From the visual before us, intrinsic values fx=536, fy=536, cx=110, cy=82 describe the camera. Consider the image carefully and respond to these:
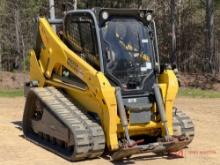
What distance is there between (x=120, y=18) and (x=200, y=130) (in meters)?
3.97

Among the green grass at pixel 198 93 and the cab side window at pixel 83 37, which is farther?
the green grass at pixel 198 93

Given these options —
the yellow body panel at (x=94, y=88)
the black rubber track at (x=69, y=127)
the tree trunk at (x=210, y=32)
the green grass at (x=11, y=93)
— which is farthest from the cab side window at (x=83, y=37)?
the tree trunk at (x=210, y=32)

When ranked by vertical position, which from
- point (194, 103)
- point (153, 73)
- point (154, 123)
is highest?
point (153, 73)

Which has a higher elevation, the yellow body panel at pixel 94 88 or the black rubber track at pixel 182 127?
the yellow body panel at pixel 94 88

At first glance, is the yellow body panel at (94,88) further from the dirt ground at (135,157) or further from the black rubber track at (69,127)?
the dirt ground at (135,157)

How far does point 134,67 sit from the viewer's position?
9.45 metres

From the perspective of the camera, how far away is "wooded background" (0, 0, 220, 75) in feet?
87.8

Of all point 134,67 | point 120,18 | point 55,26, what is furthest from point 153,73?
point 55,26

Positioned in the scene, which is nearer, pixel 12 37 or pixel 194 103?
pixel 194 103

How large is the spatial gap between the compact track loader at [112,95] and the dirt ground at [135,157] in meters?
0.21

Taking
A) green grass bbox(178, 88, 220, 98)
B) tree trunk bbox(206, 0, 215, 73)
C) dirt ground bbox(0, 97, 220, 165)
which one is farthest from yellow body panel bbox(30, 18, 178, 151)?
tree trunk bbox(206, 0, 215, 73)

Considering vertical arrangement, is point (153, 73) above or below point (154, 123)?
above

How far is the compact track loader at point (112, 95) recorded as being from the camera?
8844mm

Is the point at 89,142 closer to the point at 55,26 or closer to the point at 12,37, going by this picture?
the point at 55,26
